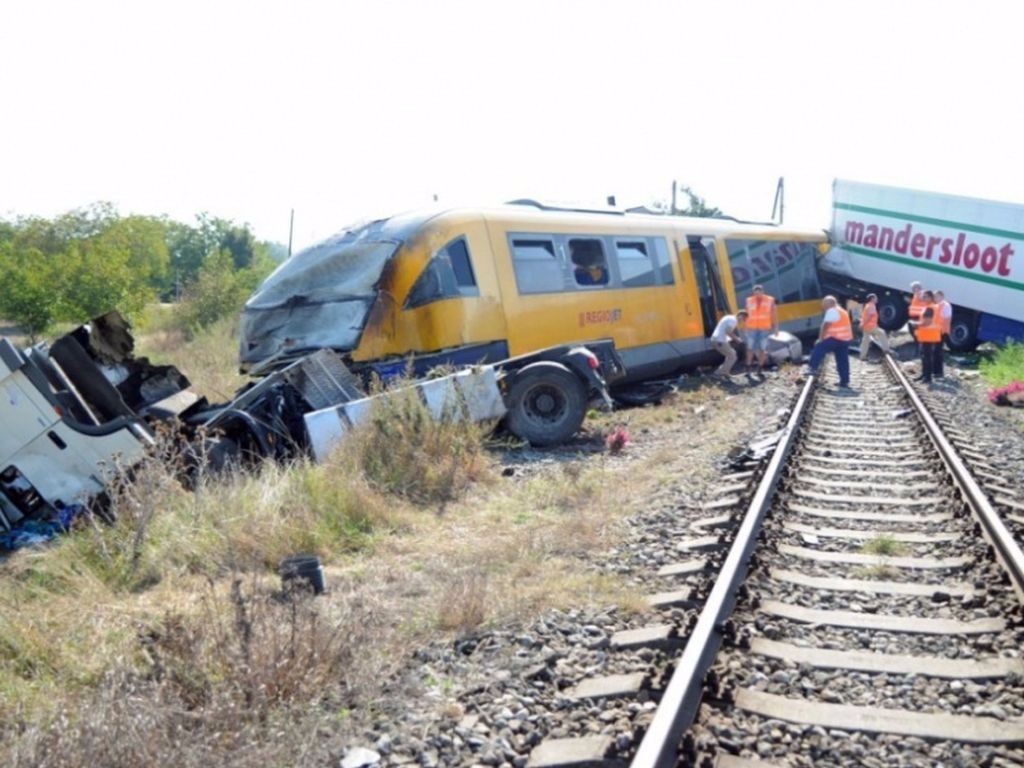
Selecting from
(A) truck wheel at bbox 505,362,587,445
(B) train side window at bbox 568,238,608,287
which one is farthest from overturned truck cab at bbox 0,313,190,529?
(B) train side window at bbox 568,238,608,287

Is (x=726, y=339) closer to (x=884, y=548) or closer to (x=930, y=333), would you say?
(x=930, y=333)

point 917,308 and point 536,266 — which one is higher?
point 536,266

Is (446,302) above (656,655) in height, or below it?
above

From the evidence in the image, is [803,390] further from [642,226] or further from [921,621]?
[921,621]

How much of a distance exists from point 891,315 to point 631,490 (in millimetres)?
17190

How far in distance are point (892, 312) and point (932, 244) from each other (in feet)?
7.11

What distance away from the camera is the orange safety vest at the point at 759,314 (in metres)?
16.7

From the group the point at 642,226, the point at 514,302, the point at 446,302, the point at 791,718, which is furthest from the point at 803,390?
the point at 791,718

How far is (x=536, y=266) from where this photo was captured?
41.6 ft

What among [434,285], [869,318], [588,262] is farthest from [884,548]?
[869,318]

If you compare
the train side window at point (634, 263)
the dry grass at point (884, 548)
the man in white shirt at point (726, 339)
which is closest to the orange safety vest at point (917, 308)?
the man in white shirt at point (726, 339)

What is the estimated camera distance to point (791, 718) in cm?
375

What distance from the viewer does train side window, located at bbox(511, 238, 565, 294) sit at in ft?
40.8

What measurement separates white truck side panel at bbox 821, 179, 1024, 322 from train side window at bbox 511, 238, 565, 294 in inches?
465
